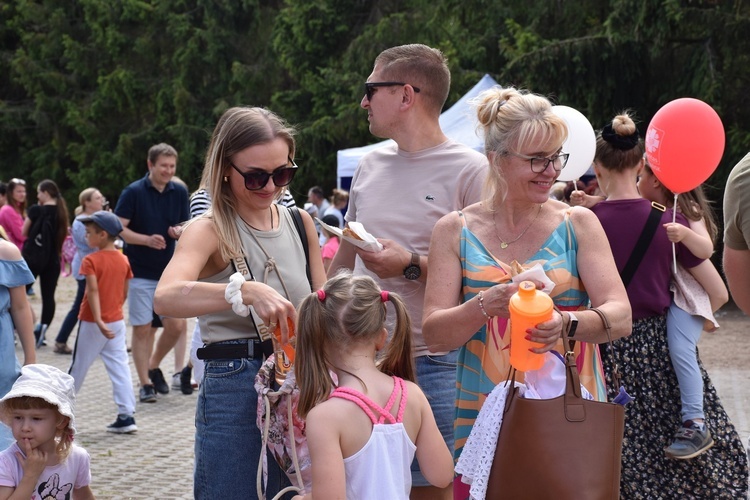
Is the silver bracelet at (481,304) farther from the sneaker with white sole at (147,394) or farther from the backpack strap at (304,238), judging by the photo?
the sneaker with white sole at (147,394)

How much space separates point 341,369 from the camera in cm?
299

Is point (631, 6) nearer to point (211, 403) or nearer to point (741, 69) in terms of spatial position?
point (741, 69)

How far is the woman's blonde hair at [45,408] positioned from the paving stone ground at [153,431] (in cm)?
229

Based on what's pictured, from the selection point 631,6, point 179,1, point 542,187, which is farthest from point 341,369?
point 179,1

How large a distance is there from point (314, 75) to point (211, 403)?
25563 mm

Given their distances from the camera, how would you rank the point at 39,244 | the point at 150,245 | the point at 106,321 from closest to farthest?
the point at 106,321 < the point at 150,245 < the point at 39,244

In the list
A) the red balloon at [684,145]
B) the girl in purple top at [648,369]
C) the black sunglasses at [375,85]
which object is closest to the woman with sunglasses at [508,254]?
the black sunglasses at [375,85]

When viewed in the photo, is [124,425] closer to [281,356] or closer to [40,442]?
[40,442]

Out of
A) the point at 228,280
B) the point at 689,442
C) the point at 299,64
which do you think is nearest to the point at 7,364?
the point at 228,280

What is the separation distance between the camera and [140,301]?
9.18 metres

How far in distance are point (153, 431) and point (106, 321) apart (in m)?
0.98

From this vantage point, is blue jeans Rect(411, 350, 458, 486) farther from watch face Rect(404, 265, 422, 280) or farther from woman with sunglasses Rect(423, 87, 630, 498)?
woman with sunglasses Rect(423, 87, 630, 498)

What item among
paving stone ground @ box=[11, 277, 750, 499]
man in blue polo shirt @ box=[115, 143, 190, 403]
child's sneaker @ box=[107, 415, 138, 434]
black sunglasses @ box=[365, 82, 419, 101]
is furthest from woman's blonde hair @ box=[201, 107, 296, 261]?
man in blue polo shirt @ box=[115, 143, 190, 403]

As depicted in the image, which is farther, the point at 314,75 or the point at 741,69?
the point at 314,75
